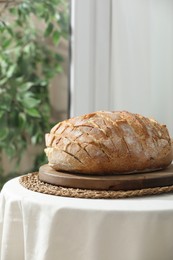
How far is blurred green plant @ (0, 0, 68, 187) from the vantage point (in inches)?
85.2

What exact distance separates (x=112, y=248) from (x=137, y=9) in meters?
1.17

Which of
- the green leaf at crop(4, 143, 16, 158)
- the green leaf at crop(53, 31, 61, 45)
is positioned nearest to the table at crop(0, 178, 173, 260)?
the green leaf at crop(4, 143, 16, 158)

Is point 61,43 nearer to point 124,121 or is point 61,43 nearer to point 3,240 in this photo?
point 124,121

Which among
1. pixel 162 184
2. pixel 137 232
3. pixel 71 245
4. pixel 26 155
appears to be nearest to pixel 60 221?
pixel 71 245

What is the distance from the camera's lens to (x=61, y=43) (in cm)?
217

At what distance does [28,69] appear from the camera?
2184mm

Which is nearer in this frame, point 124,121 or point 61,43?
point 124,121

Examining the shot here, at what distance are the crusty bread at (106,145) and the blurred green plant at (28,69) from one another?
914mm

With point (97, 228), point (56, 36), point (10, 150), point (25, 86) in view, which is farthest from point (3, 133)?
point (97, 228)

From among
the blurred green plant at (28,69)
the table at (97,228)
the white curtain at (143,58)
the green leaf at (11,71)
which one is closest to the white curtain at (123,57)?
the white curtain at (143,58)

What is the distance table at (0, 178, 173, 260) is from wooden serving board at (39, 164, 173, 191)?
5cm

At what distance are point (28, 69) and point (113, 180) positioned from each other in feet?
3.69

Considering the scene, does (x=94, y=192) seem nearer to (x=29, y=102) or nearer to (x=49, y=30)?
(x=29, y=102)

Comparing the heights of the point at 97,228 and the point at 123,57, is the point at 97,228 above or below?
below
